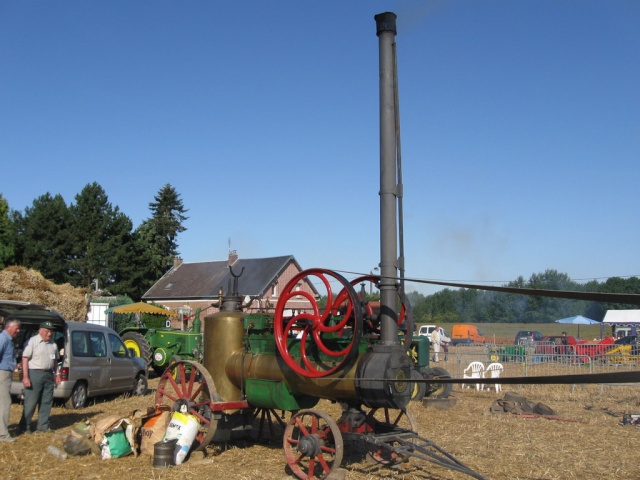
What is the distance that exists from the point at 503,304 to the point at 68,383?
3680 centimetres

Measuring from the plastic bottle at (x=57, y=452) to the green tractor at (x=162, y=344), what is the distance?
30.9 ft

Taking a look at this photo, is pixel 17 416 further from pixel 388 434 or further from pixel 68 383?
pixel 388 434

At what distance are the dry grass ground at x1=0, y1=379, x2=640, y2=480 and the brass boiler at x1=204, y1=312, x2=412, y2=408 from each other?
0.89 metres

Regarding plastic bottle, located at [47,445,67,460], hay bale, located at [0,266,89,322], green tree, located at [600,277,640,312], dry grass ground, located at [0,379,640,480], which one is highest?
green tree, located at [600,277,640,312]

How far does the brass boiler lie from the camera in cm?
632

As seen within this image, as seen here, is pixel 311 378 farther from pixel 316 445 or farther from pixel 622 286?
pixel 622 286

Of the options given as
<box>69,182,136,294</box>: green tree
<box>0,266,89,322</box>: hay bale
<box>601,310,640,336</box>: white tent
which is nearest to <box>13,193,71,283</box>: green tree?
<box>69,182,136,294</box>: green tree

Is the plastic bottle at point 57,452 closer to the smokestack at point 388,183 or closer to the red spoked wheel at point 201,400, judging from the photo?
the red spoked wheel at point 201,400

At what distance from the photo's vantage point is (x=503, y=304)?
44.3m

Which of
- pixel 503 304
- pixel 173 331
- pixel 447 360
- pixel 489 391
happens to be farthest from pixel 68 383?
pixel 503 304

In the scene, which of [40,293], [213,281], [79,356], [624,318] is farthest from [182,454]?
[213,281]

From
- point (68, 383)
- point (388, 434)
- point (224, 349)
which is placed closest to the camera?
point (388, 434)

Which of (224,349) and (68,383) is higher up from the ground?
(224,349)

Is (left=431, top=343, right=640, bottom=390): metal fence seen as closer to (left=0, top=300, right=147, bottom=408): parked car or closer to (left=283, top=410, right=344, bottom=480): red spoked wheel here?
(left=0, top=300, right=147, bottom=408): parked car
